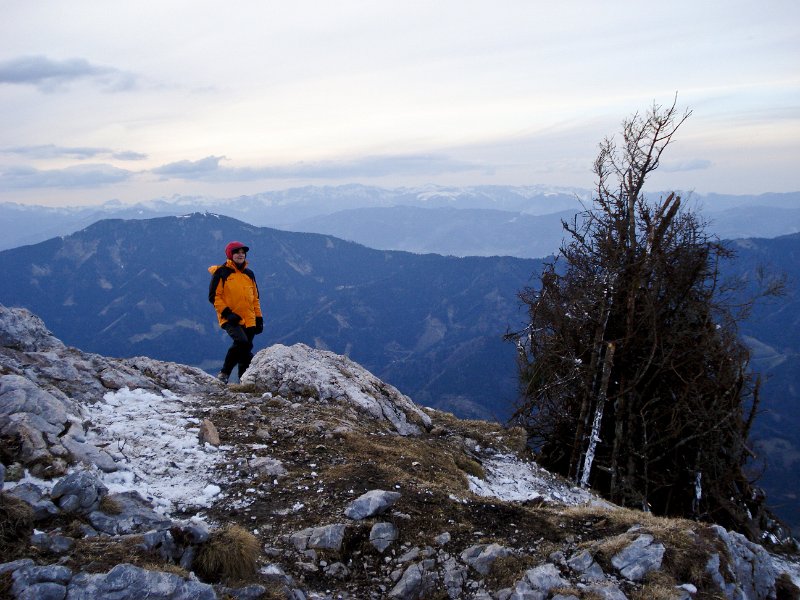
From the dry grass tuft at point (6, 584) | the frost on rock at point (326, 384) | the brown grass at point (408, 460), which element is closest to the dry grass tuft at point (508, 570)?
the brown grass at point (408, 460)

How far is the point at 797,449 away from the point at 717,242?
575 feet

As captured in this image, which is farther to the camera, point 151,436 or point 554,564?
point 151,436

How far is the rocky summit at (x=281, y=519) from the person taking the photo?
216 inches

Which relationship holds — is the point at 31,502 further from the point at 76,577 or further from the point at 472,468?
the point at 472,468

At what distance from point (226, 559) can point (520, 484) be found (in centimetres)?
754

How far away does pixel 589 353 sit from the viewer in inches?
573

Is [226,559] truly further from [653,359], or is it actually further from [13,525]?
[653,359]

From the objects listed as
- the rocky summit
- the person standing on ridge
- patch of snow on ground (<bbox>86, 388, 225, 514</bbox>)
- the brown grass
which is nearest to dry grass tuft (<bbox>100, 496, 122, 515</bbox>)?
the rocky summit

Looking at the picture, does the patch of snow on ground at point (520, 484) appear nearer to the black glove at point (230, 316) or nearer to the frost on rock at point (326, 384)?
the frost on rock at point (326, 384)

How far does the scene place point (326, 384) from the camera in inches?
552

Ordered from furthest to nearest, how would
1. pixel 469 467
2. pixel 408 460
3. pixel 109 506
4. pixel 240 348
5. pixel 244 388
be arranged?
pixel 240 348 < pixel 244 388 < pixel 469 467 < pixel 408 460 < pixel 109 506

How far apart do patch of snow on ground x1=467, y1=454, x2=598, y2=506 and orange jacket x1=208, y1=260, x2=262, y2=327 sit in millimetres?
6859

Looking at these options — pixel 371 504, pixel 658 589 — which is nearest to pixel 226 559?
pixel 371 504

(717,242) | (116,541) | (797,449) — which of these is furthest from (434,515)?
(797,449)
